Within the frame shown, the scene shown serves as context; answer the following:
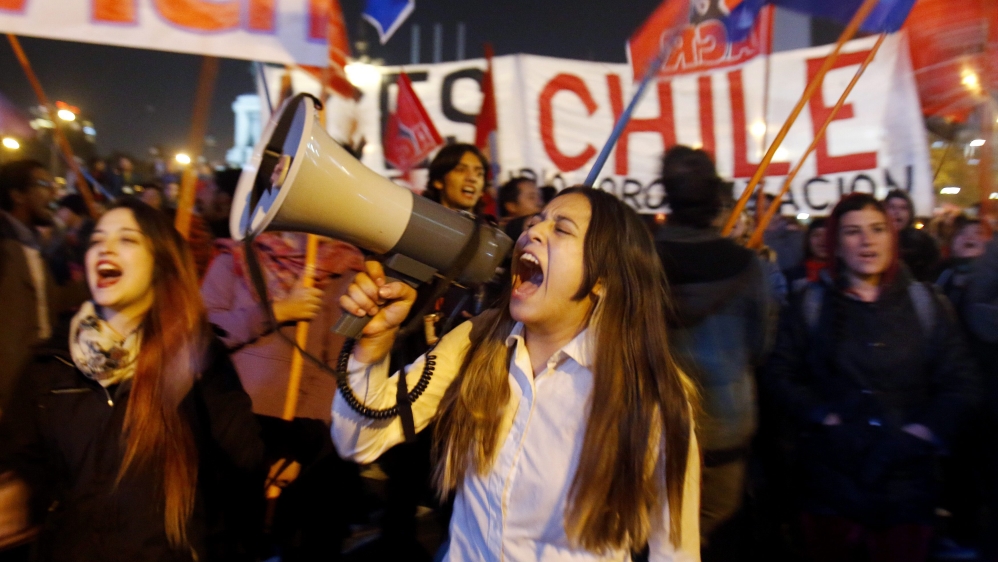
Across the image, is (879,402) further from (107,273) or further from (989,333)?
(107,273)

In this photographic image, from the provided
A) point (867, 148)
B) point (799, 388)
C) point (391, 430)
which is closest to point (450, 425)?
point (391, 430)

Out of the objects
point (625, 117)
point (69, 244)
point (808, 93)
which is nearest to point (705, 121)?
point (808, 93)

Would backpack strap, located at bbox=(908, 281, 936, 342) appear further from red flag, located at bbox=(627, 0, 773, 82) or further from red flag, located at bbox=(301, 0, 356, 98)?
red flag, located at bbox=(301, 0, 356, 98)

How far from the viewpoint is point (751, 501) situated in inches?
126

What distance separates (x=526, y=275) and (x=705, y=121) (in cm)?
374

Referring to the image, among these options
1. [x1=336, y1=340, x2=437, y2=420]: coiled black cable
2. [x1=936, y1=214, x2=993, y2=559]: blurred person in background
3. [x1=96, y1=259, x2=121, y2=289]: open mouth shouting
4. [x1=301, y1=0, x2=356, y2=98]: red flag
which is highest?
[x1=301, y1=0, x2=356, y2=98]: red flag

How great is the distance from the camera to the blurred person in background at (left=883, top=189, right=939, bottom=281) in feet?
13.8

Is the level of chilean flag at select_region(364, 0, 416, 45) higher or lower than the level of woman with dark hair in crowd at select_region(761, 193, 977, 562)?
higher

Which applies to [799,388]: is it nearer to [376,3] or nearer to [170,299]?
[170,299]

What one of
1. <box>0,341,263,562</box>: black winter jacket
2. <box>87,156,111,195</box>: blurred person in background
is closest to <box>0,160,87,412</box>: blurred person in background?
<box>0,341,263,562</box>: black winter jacket

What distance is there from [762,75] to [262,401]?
4.19 m

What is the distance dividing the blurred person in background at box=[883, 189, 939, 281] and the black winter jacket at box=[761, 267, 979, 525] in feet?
6.54

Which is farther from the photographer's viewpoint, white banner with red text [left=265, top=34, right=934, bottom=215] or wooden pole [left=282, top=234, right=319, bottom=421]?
white banner with red text [left=265, top=34, right=934, bottom=215]

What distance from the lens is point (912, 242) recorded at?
421cm
